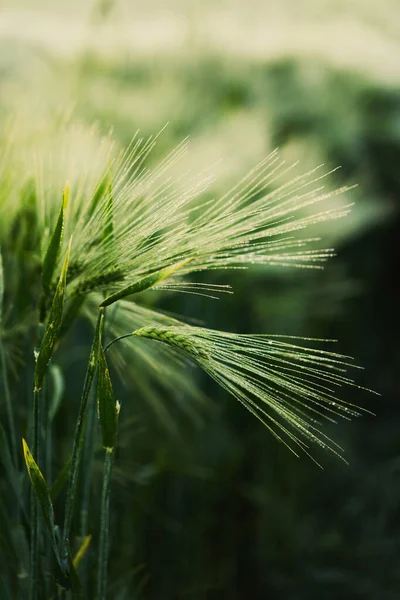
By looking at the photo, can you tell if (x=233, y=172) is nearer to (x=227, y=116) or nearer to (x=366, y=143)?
(x=227, y=116)

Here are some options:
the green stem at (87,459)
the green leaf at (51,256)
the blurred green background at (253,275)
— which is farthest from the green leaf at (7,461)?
the blurred green background at (253,275)

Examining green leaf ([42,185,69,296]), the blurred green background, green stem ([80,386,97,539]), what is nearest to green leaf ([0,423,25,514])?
green stem ([80,386,97,539])

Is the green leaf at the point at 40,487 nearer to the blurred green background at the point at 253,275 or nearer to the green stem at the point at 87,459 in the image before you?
the green stem at the point at 87,459

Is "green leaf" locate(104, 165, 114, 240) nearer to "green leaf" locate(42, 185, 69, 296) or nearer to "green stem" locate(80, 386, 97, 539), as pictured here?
"green leaf" locate(42, 185, 69, 296)

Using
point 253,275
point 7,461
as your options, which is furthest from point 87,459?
point 253,275

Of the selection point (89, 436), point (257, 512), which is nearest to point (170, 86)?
point (257, 512)
